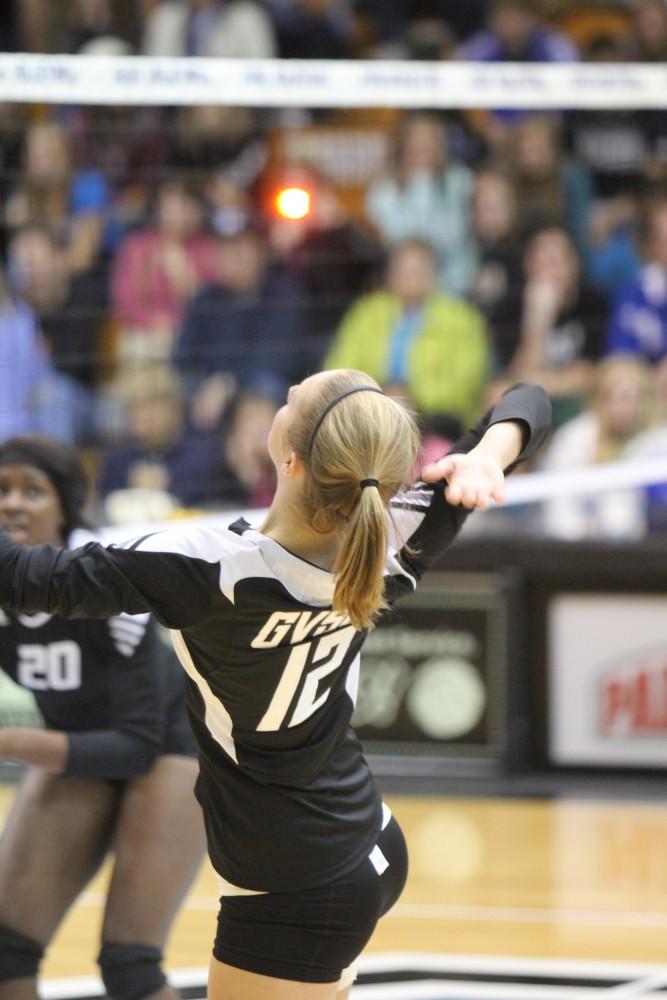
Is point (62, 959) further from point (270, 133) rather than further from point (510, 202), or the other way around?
point (270, 133)

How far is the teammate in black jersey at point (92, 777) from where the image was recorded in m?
3.15

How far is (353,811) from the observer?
2.55 meters

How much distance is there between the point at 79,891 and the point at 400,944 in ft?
5.98

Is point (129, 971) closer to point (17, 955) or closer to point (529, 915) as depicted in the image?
point (17, 955)

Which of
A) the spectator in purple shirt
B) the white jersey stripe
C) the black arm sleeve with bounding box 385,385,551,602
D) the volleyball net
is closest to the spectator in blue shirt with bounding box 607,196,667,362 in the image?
the volleyball net

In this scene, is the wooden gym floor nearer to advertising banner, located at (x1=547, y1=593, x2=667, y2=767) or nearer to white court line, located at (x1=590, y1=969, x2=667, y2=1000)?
white court line, located at (x1=590, y1=969, x2=667, y2=1000)

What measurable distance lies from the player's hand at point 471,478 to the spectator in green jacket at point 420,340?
15.3ft

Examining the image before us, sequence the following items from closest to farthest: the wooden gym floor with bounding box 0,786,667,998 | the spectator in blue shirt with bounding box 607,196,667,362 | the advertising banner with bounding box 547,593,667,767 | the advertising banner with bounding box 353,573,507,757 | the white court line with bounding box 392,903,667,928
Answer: the wooden gym floor with bounding box 0,786,667,998
the white court line with bounding box 392,903,667,928
the advertising banner with bounding box 547,593,667,767
the advertising banner with bounding box 353,573,507,757
the spectator in blue shirt with bounding box 607,196,667,362

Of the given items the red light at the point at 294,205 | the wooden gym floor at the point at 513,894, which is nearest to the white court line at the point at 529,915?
the wooden gym floor at the point at 513,894

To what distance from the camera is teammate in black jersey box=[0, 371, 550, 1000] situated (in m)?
2.34

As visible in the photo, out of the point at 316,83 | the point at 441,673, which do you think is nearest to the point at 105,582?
the point at 316,83

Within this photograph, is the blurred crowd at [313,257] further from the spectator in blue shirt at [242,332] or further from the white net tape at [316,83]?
the white net tape at [316,83]

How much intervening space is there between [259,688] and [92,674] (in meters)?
0.92

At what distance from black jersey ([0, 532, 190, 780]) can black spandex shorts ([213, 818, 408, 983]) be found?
806 mm
